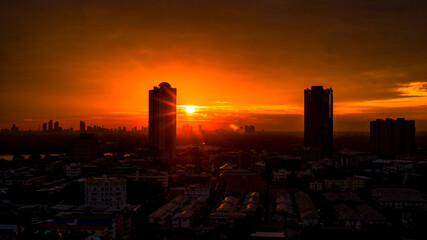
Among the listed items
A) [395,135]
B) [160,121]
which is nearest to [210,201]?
[160,121]

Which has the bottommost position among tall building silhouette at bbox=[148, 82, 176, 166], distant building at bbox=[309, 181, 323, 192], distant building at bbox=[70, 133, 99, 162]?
distant building at bbox=[309, 181, 323, 192]

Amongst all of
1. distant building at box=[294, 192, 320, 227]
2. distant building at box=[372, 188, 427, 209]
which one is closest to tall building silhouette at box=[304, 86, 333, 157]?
distant building at box=[372, 188, 427, 209]

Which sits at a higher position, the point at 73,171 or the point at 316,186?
the point at 73,171

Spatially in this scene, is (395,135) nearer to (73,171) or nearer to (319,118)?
(319,118)

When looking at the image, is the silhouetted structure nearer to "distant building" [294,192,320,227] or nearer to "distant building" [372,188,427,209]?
"distant building" [372,188,427,209]

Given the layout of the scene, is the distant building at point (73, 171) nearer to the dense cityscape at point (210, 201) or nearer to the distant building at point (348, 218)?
the dense cityscape at point (210, 201)

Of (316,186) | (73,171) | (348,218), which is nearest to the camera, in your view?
(348,218)

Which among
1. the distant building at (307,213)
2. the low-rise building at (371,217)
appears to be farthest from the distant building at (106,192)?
the low-rise building at (371,217)
